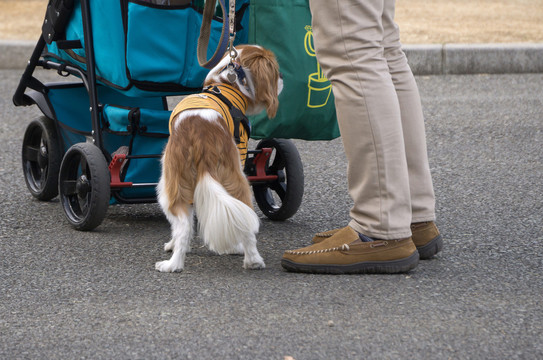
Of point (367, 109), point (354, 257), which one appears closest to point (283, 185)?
point (354, 257)

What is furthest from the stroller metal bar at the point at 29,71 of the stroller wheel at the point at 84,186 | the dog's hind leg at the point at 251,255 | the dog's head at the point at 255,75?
the dog's hind leg at the point at 251,255

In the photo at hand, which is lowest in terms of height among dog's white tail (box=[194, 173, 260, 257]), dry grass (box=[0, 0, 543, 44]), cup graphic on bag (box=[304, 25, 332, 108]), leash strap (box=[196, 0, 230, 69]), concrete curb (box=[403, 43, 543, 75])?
concrete curb (box=[403, 43, 543, 75])

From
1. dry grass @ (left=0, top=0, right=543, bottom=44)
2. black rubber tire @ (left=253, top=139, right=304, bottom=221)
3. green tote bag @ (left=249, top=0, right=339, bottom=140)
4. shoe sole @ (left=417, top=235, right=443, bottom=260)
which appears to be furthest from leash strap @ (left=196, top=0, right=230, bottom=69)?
dry grass @ (left=0, top=0, right=543, bottom=44)

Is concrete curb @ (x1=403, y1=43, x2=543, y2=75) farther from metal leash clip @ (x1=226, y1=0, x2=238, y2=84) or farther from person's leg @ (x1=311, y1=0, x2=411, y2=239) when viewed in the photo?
person's leg @ (x1=311, y1=0, x2=411, y2=239)

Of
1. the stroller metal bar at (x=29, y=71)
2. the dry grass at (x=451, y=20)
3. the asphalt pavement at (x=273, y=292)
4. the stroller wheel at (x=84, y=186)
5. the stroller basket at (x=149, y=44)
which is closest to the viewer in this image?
the asphalt pavement at (x=273, y=292)

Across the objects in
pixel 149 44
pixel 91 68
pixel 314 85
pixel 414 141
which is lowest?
pixel 414 141

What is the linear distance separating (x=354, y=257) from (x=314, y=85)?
77 centimetres

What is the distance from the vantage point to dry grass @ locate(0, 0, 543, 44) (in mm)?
8461

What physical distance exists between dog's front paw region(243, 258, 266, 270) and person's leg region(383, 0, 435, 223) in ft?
1.92

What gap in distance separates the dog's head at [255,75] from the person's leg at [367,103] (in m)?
0.27

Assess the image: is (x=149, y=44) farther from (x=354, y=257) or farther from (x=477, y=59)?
(x=477, y=59)

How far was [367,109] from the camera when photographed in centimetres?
272

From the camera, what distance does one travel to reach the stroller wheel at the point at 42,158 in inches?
151

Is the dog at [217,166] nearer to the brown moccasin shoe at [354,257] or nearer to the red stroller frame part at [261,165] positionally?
the brown moccasin shoe at [354,257]
